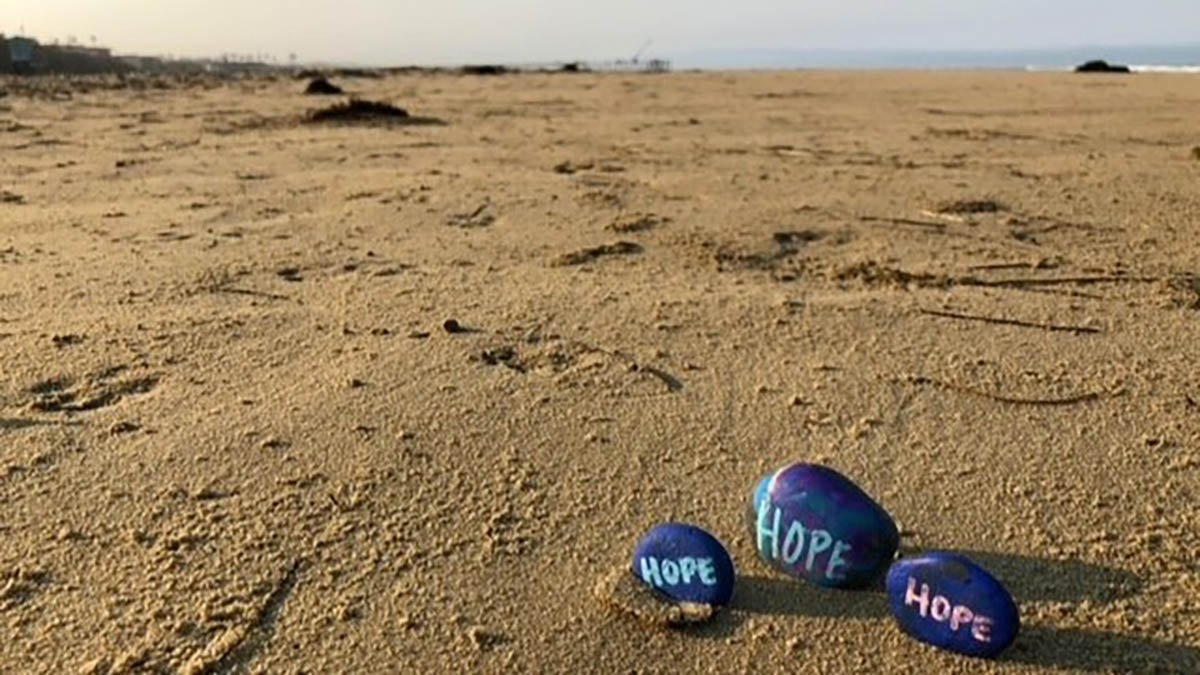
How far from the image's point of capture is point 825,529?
1.50 metres

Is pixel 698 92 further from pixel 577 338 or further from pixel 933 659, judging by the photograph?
pixel 933 659

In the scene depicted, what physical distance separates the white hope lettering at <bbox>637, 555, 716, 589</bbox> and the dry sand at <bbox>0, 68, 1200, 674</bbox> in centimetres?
7

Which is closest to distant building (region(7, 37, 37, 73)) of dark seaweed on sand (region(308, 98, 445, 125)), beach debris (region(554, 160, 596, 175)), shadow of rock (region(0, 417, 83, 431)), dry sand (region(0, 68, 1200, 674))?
dark seaweed on sand (region(308, 98, 445, 125))

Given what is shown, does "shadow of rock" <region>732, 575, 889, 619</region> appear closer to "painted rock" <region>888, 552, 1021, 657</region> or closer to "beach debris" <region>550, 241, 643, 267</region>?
"painted rock" <region>888, 552, 1021, 657</region>

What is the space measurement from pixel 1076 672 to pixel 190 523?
1314 millimetres

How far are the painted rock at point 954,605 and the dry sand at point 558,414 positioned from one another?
0.04 m

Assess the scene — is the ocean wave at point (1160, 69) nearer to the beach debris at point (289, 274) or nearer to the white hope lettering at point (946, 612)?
the beach debris at point (289, 274)

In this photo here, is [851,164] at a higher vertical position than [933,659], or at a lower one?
higher

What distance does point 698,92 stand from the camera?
14.8 meters

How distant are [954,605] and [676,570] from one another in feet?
1.23

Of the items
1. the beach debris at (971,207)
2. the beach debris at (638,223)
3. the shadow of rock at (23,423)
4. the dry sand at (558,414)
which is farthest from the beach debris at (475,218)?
the shadow of rock at (23,423)

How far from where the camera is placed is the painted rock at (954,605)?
1.36m

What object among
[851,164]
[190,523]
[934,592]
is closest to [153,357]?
[190,523]

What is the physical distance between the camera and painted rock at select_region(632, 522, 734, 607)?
1.50m
